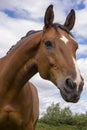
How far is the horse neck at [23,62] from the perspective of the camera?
641 cm

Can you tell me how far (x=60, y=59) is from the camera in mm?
5652

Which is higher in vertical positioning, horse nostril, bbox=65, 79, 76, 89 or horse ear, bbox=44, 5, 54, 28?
horse ear, bbox=44, 5, 54, 28

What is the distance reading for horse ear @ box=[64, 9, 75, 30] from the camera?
21.3ft

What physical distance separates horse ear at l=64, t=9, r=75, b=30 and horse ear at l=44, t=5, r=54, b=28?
418 millimetres

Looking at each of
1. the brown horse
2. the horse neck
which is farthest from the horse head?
the horse neck

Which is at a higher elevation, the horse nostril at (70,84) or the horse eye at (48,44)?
the horse eye at (48,44)

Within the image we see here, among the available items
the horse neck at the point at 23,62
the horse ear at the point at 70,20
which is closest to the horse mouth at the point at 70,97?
the horse neck at the point at 23,62

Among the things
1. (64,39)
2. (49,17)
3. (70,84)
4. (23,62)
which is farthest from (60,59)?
(23,62)

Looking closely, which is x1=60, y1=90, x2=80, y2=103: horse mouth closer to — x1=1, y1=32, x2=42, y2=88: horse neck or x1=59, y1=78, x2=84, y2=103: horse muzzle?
x1=59, y1=78, x2=84, y2=103: horse muzzle

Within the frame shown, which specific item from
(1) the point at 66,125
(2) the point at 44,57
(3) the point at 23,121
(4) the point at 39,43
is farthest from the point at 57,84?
(1) the point at 66,125

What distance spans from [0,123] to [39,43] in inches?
63.0

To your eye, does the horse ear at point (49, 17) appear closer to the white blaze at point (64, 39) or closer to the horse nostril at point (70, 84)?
the white blaze at point (64, 39)

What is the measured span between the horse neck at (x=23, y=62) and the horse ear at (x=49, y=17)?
0.28m

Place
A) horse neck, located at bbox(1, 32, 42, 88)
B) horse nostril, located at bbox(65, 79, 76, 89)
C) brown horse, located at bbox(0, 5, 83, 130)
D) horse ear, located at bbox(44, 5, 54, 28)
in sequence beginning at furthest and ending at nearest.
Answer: horse neck, located at bbox(1, 32, 42, 88) → horse ear, located at bbox(44, 5, 54, 28) → brown horse, located at bbox(0, 5, 83, 130) → horse nostril, located at bbox(65, 79, 76, 89)
